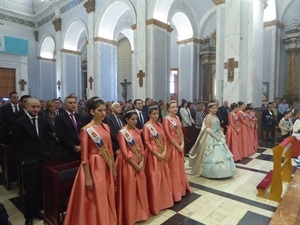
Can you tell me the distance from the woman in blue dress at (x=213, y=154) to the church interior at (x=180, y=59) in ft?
0.64

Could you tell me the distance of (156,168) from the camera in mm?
3398

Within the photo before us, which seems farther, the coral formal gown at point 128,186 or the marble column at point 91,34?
the marble column at point 91,34

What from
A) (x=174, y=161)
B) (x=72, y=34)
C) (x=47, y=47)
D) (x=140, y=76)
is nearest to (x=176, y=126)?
(x=174, y=161)

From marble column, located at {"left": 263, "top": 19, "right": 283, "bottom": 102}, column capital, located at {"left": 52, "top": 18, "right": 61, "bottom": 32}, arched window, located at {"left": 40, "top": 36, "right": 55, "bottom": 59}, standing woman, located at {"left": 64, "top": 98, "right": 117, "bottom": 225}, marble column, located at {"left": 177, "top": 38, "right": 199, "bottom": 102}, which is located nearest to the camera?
standing woman, located at {"left": 64, "top": 98, "right": 117, "bottom": 225}

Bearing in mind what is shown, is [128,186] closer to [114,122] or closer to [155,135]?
[155,135]

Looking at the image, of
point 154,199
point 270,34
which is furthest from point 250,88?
point 154,199

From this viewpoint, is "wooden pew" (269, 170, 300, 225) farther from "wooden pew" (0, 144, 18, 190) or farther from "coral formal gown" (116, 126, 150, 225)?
"wooden pew" (0, 144, 18, 190)

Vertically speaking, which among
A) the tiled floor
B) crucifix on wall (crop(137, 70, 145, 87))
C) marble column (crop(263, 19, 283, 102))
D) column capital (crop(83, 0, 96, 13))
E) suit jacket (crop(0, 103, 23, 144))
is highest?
column capital (crop(83, 0, 96, 13))

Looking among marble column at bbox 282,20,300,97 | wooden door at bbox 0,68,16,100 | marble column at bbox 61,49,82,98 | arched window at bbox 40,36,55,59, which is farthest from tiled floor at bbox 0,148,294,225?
arched window at bbox 40,36,55,59

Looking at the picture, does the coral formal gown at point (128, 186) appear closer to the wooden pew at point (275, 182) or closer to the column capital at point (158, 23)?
the wooden pew at point (275, 182)

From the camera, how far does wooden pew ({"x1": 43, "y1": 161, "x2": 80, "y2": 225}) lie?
9.30 feet

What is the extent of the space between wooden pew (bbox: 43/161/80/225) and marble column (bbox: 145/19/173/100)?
7548mm

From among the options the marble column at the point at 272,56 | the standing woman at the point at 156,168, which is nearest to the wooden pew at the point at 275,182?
the standing woman at the point at 156,168

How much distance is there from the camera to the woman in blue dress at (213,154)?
190 inches
